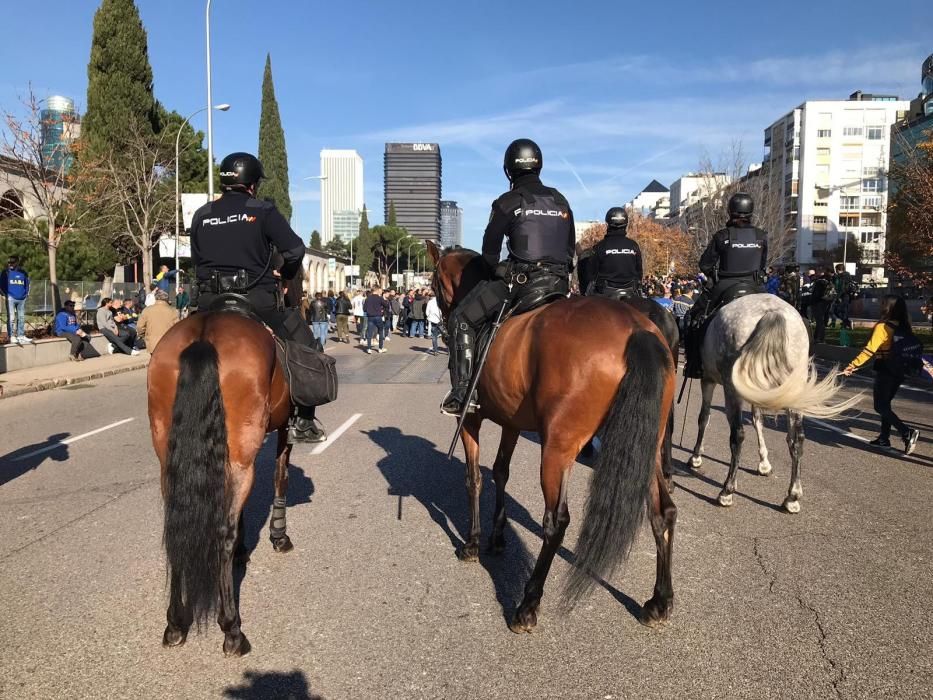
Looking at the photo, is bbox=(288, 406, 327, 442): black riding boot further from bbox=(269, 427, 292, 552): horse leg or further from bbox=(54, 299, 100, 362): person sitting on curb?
bbox=(54, 299, 100, 362): person sitting on curb

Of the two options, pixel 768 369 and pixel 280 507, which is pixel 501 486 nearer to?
pixel 280 507

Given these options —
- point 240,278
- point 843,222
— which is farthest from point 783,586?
point 843,222

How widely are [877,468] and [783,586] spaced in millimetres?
4019

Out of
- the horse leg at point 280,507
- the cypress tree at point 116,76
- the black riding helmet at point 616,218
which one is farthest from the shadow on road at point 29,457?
the cypress tree at point 116,76

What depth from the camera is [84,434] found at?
10070 millimetres

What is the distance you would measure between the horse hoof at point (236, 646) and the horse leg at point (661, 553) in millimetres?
2111

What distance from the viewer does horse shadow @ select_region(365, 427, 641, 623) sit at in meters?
4.63

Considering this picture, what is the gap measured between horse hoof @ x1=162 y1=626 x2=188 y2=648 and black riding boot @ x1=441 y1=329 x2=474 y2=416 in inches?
81.7

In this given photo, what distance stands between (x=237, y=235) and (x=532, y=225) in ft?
6.13

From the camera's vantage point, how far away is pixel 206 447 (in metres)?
3.79

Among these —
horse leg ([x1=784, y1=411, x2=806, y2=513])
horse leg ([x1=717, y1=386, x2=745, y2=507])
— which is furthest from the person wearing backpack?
horse leg ([x1=717, y1=386, x2=745, y2=507])

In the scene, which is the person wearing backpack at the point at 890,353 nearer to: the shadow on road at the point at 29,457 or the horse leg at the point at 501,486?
the horse leg at the point at 501,486

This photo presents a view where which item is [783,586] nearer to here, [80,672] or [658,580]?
[658,580]

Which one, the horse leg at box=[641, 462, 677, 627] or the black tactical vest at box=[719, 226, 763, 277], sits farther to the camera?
the black tactical vest at box=[719, 226, 763, 277]
